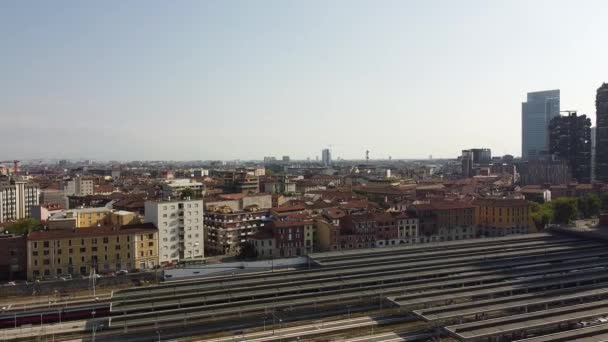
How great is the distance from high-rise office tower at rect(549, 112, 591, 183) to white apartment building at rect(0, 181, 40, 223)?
10562 cm

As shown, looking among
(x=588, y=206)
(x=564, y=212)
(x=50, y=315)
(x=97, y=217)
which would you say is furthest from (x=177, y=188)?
(x=588, y=206)

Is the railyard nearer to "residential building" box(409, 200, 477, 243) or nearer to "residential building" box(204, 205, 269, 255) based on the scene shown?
"residential building" box(204, 205, 269, 255)

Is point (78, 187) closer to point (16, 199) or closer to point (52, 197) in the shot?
point (52, 197)

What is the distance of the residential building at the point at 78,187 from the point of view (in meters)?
89.7

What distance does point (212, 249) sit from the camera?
161ft

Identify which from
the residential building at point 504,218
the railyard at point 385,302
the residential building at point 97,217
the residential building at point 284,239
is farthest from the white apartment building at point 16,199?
the residential building at point 504,218

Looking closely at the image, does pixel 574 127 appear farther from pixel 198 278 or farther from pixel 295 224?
pixel 198 278

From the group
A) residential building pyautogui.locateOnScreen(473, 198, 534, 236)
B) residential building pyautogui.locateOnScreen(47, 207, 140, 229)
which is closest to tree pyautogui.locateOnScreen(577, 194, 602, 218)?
residential building pyautogui.locateOnScreen(473, 198, 534, 236)

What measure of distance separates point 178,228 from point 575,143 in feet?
331

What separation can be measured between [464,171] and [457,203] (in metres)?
92.1

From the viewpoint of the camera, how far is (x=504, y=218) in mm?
55719

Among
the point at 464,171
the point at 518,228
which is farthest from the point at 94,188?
the point at 464,171

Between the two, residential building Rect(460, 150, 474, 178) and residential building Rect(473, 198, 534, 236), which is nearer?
residential building Rect(473, 198, 534, 236)

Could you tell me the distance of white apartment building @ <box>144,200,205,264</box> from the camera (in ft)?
140
